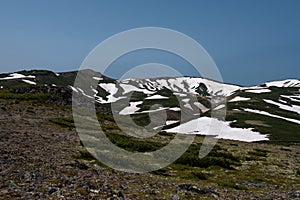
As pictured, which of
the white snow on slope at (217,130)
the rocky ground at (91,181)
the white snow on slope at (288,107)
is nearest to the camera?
the rocky ground at (91,181)

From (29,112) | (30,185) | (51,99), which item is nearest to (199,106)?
(51,99)

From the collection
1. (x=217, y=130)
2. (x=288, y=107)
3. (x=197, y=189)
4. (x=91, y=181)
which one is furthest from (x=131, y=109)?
(x=91, y=181)

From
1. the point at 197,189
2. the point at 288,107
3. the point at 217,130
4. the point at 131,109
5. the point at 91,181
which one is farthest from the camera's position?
the point at 131,109

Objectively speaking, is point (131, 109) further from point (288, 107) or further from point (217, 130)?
point (288, 107)

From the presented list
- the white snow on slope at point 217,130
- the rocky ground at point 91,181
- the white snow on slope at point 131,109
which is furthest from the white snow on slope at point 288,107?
the rocky ground at point 91,181

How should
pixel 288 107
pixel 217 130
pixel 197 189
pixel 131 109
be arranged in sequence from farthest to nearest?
pixel 131 109
pixel 288 107
pixel 217 130
pixel 197 189

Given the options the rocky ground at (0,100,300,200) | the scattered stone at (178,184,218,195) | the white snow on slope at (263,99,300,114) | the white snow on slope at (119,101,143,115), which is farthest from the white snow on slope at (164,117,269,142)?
the scattered stone at (178,184,218,195)

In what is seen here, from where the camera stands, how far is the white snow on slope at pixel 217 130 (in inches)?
3406

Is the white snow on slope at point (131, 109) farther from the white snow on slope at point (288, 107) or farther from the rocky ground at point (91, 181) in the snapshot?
the rocky ground at point (91, 181)

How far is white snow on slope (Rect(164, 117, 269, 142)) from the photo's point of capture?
8650 centimetres

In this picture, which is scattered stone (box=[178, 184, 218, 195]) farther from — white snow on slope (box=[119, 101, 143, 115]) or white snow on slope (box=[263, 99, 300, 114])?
white snow on slope (box=[263, 99, 300, 114])

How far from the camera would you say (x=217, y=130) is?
95.7 m

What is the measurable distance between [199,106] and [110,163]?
135m

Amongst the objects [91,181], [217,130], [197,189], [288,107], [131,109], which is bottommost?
[288,107]
